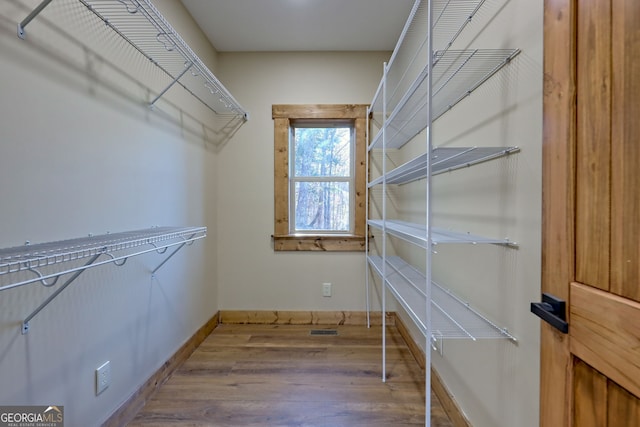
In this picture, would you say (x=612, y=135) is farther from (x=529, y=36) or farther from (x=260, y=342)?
(x=260, y=342)

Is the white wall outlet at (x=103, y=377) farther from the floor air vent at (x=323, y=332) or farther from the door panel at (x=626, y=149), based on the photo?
the door panel at (x=626, y=149)

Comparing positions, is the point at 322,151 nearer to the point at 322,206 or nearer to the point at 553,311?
the point at 322,206

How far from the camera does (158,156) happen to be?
1672 mm

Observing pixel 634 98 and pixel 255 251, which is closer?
pixel 634 98

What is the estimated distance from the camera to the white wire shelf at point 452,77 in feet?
3.37

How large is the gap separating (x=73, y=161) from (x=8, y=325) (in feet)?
2.02

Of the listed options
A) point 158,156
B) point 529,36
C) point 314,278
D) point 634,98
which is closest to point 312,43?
point 158,156

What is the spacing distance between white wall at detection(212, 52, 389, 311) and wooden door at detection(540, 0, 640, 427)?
1.99m

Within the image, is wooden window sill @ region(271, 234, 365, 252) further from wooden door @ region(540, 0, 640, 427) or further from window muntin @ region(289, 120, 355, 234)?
wooden door @ region(540, 0, 640, 427)

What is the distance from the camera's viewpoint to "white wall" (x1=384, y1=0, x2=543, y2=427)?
2.92 feet

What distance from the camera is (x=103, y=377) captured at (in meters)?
1.25

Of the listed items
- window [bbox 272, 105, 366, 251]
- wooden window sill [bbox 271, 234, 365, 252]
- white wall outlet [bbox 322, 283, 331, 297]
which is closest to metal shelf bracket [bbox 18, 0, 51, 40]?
window [bbox 272, 105, 366, 251]

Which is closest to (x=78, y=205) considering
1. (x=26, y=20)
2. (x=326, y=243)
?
(x=26, y=20)

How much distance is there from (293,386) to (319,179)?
5.67 ft
